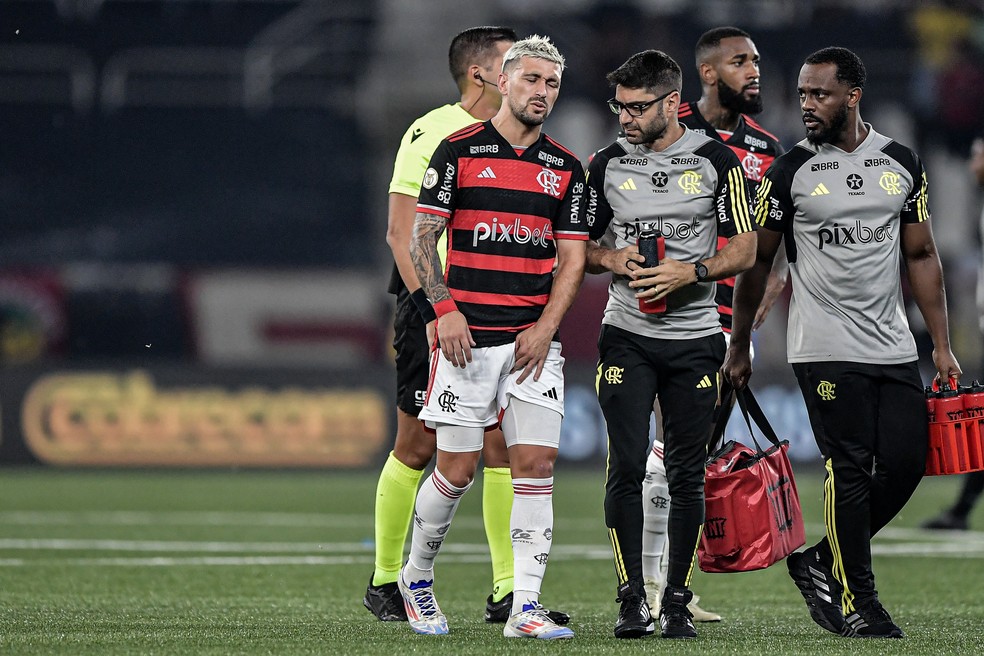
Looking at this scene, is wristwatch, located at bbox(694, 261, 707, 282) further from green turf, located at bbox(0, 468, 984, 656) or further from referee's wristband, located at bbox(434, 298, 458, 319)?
green turf, located at bbox(0, 468, 984, 656)

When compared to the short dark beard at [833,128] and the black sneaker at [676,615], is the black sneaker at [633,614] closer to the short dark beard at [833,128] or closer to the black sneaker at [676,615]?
the black sneaker at [676,615]

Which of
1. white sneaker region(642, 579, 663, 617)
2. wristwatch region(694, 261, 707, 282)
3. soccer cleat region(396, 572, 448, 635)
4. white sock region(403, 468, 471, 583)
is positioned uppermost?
wristwatch region(694, 261, 707, 282)

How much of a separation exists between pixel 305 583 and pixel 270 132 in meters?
15.1

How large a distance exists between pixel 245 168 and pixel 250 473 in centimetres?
756

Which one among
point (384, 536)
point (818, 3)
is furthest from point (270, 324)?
point (384, 536)

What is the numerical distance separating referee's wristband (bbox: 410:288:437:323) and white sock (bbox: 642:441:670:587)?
1.40 m

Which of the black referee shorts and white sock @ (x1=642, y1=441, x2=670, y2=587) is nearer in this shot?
the black referee shorts

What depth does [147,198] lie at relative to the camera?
21.6 metres

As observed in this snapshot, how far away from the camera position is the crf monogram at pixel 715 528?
5953 millimetres

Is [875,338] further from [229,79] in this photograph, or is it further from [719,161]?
[229,79]

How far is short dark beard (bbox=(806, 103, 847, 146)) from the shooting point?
572cm

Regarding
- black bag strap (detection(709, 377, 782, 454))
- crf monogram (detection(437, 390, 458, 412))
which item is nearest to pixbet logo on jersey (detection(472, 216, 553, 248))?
crf monogram (detection(437, 390, 458, 412))

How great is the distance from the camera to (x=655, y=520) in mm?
6594

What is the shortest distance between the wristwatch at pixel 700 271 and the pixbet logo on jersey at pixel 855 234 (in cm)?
52
